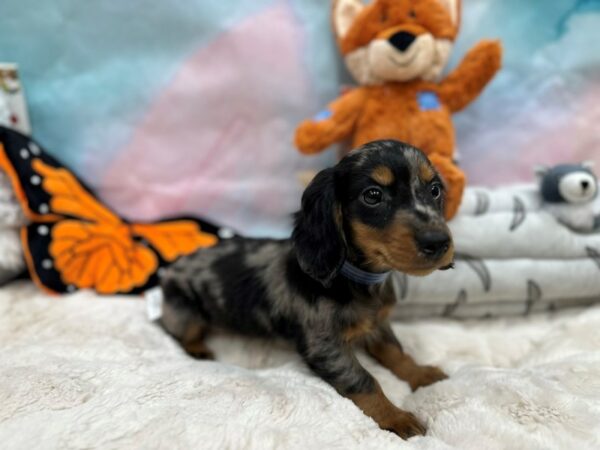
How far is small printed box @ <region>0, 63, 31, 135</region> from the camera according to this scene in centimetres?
255

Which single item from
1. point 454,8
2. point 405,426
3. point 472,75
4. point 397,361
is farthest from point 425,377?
point 454,8

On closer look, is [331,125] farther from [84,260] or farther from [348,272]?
[84,260]

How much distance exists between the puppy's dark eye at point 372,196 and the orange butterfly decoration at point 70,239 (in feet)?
4.56

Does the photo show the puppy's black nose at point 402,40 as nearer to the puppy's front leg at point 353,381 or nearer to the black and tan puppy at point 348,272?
the black and tan puppy at point 348,272

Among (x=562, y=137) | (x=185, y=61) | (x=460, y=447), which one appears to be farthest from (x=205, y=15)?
(x=460, y=447)

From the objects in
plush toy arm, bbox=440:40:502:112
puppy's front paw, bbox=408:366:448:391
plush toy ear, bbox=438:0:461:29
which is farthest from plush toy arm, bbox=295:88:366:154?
puppy's front paw, bbox=408:366:448:391

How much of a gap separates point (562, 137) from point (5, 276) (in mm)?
3174

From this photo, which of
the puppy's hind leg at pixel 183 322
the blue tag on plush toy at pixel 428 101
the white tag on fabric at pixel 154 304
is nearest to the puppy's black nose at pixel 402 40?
the blue tag on plush toy at pixel 428 101

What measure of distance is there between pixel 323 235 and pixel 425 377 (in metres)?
0.70

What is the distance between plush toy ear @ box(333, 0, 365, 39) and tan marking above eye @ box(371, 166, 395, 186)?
3.79 ft

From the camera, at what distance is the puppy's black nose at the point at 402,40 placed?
84.6 inches

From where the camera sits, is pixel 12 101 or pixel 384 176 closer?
pixel 384 176

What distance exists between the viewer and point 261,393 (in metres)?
1.52

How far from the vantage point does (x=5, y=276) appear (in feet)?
8.06
